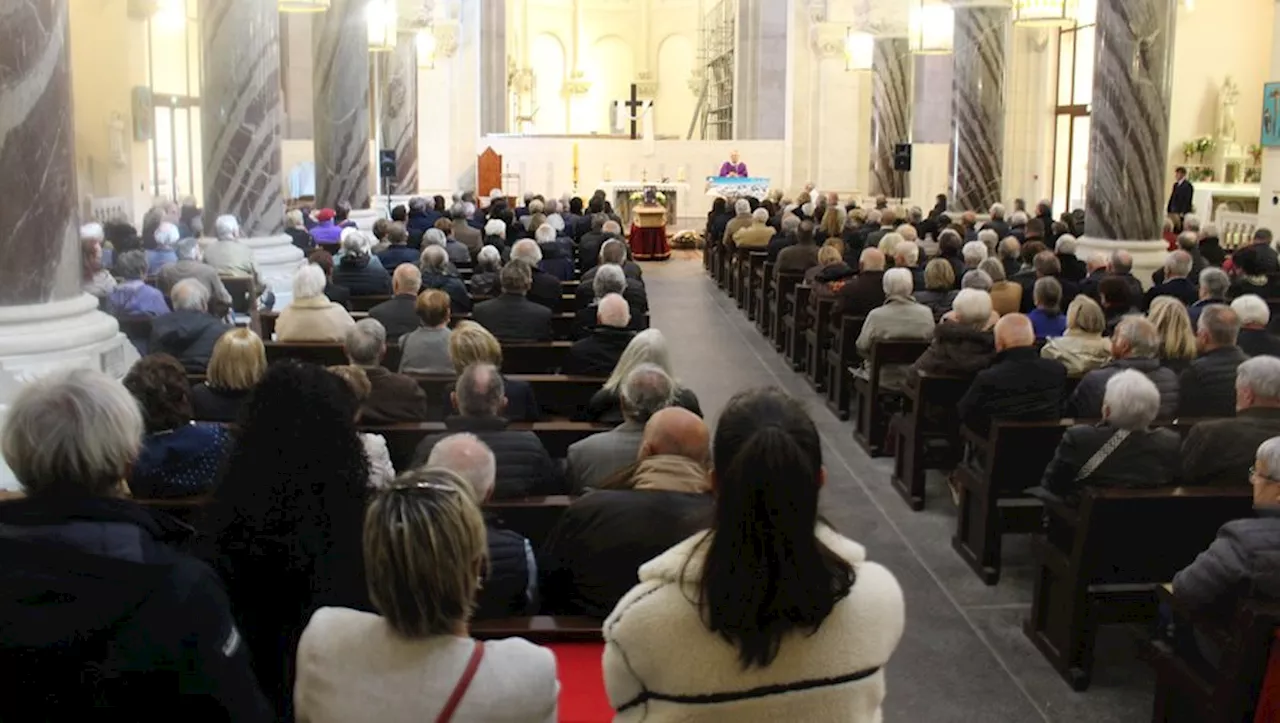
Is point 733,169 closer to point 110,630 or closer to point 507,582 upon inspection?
point 507,582

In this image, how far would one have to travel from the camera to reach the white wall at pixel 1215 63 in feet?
67.2

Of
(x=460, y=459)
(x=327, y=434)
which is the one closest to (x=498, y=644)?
(x=327, y=434)

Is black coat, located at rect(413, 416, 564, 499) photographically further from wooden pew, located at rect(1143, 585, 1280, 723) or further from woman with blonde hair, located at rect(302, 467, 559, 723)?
woman with blonde hair, located at rect(302, 467, 559, 723)

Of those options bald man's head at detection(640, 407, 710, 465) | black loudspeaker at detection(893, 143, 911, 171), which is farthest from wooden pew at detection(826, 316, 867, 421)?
black loudspeaker at detection(893, 143, 911, 171)

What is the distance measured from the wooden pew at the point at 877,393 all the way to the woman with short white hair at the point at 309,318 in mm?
3485

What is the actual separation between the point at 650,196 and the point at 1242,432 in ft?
65.4

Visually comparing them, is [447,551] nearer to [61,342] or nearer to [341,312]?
[61,342]

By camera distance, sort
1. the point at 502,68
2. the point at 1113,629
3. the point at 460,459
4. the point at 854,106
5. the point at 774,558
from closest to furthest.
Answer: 1. the point at 774,558
2. the point at 460,459
3. the point at 1113,629
4. the point at 854,106
5. the point at 502,68

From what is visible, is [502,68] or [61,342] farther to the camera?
[502,68]

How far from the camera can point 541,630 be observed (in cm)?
378

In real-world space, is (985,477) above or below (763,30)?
below

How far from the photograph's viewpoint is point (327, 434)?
347cm

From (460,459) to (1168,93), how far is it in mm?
10005

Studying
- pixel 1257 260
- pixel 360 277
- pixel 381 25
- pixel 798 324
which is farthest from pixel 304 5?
pixel 1257 260
